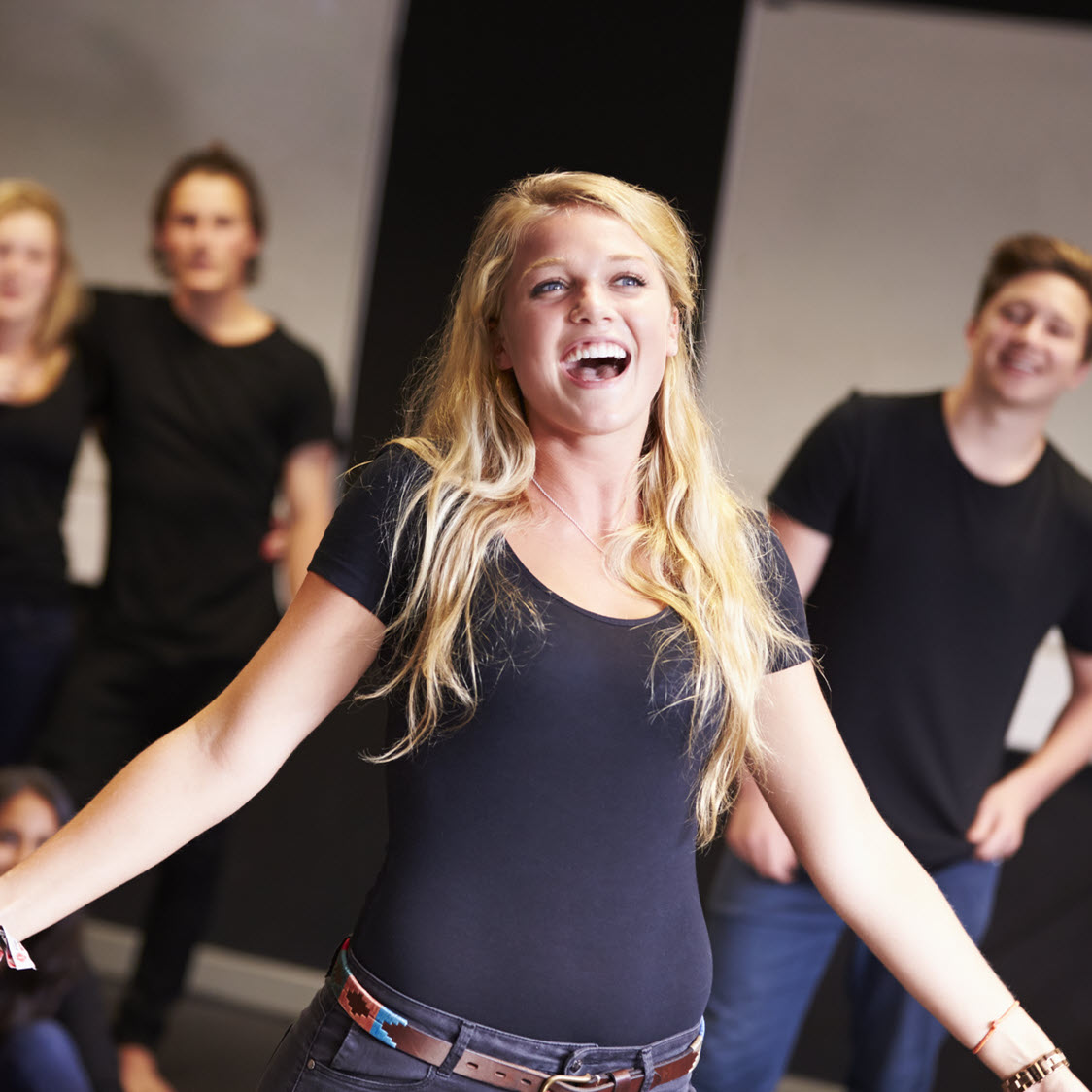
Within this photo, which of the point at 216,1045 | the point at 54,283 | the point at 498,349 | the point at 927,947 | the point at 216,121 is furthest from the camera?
the point at 216,121

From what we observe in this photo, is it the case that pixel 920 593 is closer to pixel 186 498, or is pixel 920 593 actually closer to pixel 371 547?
pixel 371 547

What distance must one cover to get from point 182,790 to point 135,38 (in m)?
3.00

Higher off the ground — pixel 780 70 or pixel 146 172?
pixel 780 70

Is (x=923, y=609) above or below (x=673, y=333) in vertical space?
below

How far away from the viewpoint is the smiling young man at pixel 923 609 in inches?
90.4

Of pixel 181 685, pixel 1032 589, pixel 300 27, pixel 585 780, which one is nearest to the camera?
A: pixel 585 780

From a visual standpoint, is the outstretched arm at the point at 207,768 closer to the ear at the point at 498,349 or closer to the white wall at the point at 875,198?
the ear at the point at 498,349

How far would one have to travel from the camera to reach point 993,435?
2361mm

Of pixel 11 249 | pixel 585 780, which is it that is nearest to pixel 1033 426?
pixel 585 780

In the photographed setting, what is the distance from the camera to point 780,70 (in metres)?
3.34

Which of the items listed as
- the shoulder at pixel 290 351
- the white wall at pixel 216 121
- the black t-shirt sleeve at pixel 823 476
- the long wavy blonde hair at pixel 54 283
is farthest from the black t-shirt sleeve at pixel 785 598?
the white wall at pixel 216 121

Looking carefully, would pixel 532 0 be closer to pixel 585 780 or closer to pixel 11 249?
pixel 11 249

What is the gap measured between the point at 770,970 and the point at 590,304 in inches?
55.9

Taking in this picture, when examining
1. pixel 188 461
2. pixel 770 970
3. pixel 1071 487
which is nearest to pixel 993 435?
pixel 1071 487
